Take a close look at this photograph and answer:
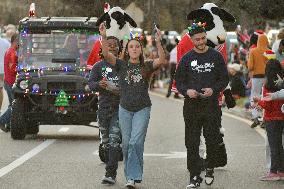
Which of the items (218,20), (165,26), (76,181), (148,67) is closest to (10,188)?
(76,181)

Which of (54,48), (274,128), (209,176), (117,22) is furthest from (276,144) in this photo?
(54,48)

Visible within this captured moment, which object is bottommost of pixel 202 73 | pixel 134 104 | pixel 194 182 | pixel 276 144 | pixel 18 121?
pixel 18 121

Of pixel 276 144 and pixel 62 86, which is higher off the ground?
A: pixel 276 144

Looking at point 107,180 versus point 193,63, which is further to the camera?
point 107,180

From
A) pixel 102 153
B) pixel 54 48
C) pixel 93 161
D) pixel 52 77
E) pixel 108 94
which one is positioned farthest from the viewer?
pixel 54 48

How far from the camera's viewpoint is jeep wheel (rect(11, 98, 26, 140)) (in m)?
20.6

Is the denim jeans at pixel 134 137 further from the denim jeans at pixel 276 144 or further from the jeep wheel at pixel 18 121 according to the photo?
the jeep wheel at pixel 18 121

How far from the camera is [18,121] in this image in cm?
2062

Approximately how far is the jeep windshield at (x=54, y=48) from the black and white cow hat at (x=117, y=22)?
4.00 m

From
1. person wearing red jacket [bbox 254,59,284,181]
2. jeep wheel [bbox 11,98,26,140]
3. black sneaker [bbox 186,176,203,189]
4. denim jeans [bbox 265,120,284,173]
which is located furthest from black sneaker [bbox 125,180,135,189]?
jeep wheel [bbox 11,98,26,140]

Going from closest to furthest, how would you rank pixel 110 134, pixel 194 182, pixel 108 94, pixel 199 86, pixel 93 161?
pixel 194 182
pixel 199 86
pixel 110 134
pixel 108 94
pixel 93 161

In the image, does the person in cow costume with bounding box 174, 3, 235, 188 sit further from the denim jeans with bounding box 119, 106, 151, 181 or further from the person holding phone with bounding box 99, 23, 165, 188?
the denim jeans with bounding box 119, 106, 151, 181

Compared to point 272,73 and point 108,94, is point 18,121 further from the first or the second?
point 272,73

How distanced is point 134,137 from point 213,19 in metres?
2.87
